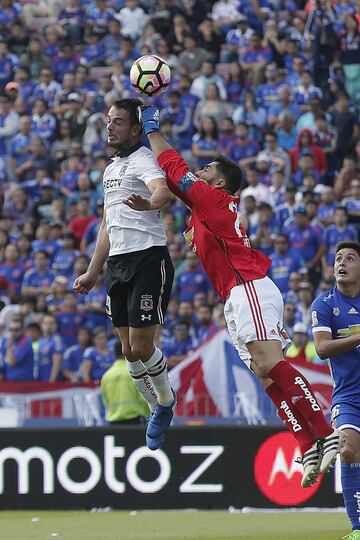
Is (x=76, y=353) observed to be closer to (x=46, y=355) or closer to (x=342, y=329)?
(x=46, y=355)

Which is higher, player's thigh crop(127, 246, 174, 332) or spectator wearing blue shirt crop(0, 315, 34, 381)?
player's thigh crop(127, 246, 174, 332)

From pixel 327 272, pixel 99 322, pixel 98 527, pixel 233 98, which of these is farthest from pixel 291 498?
pixel 233 98

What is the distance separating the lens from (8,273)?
2150 centimetres

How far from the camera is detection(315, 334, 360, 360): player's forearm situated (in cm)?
1045

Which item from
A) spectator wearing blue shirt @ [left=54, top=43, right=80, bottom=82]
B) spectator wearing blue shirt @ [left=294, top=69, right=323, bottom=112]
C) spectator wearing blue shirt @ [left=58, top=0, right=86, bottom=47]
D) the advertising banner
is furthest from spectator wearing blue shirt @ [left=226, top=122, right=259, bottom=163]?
the advertising banner

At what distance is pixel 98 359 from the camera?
18.7m

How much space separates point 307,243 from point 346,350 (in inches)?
371

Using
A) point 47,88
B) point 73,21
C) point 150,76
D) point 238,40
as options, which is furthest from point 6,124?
point 150,76

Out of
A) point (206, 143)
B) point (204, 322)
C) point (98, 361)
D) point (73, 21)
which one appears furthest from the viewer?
point (73, 21)

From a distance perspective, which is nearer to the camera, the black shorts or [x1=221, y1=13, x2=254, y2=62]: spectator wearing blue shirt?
the black shorts

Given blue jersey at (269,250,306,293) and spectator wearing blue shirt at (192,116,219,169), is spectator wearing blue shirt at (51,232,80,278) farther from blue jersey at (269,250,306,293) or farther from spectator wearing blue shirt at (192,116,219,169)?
blue jersey at (269,250,306,293)

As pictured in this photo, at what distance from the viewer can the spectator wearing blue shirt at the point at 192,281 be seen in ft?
66.1

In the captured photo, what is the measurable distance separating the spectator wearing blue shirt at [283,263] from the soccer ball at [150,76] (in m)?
9.06

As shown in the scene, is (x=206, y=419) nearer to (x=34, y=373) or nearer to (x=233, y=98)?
(x=34, y=373)
